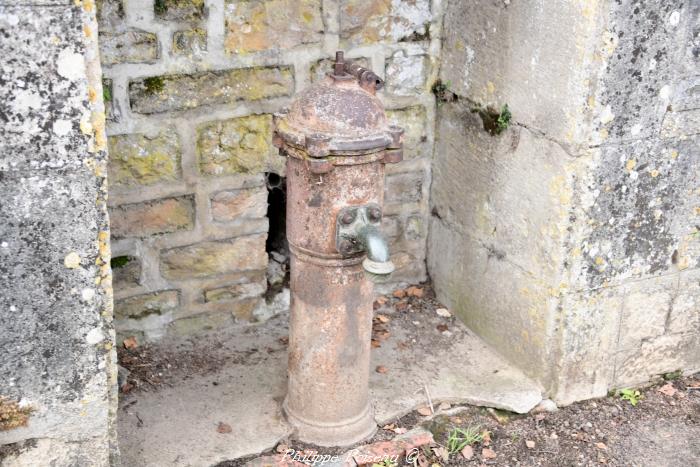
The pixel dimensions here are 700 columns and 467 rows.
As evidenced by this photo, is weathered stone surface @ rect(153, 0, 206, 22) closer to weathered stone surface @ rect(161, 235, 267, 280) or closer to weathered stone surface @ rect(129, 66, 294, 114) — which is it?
weathered stone surface @ rect(129, 66, 294, 114)

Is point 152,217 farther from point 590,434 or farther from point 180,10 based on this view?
point 590,434

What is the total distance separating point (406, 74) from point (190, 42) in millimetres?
1047

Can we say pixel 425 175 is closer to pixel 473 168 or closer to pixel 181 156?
pixel 473 168

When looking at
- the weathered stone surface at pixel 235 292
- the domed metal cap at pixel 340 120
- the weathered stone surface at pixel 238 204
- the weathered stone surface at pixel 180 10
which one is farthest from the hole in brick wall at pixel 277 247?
the domed metal cap at pixel 340 120

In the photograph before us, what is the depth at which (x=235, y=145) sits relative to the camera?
3.87 meters

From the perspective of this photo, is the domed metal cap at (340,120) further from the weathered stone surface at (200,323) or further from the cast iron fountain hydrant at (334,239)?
the weathered stone surface at (200,323)

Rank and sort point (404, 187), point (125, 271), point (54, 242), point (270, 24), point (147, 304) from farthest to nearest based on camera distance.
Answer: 1. point (404, 187)
2. point (147, 304)
3. point (125, 271)
4. point (270, 24)
5. point (54, 242)

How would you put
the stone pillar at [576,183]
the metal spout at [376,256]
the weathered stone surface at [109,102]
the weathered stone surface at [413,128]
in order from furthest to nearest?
1. the weathered stone surface at [413,128]
2. the weathered stone surface at [109,102]
3. the stone pillar at [576,183]
4. the metal spout at [376,256]

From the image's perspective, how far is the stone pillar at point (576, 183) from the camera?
129 inches

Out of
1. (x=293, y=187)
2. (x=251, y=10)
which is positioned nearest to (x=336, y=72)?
(x=293, y=187)

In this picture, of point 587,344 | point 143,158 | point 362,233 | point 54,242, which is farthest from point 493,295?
point 54,242

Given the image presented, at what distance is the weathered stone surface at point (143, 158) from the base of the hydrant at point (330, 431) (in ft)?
3.88

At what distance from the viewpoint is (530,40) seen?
3482 mm

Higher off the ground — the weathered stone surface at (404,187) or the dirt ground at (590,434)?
the weathered stone surface at (404,187)
